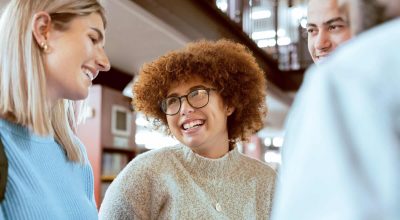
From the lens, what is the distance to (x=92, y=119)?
236 inches

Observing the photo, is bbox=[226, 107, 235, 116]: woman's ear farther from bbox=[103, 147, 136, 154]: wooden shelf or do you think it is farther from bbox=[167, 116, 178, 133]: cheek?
bbox=[103, 147, 136, 154]: wooden shelf

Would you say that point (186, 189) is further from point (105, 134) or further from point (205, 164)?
point (105, 134)

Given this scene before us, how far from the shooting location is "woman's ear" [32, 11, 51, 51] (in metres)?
1.28

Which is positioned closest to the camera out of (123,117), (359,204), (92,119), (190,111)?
(359,204)

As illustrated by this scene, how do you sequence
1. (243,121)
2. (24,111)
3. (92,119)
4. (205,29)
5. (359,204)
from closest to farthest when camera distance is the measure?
(359,204), (24,111), (243,121), (205,29), (92,119)

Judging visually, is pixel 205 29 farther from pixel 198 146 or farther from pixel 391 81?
pixel 391 81

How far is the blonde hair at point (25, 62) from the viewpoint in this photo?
1233 mm

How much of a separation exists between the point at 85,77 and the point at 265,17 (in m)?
9.30

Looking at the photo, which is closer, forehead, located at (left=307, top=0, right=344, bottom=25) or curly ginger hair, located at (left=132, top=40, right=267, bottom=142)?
forehead, located at (left=307, top=0, right=344, bottom=25)

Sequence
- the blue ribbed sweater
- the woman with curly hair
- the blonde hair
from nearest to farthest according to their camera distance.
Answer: the blue ribbed sweater
the blonde hair
the woman with curly hair

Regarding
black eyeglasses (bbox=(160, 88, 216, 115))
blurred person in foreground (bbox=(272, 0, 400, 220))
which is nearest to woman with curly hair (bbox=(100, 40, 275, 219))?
black eyeglasses (bbox=(160, 88, 216, 115))

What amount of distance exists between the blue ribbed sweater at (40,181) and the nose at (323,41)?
0.93m

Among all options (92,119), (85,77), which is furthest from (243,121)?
(92,119)

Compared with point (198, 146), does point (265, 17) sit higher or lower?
higher
